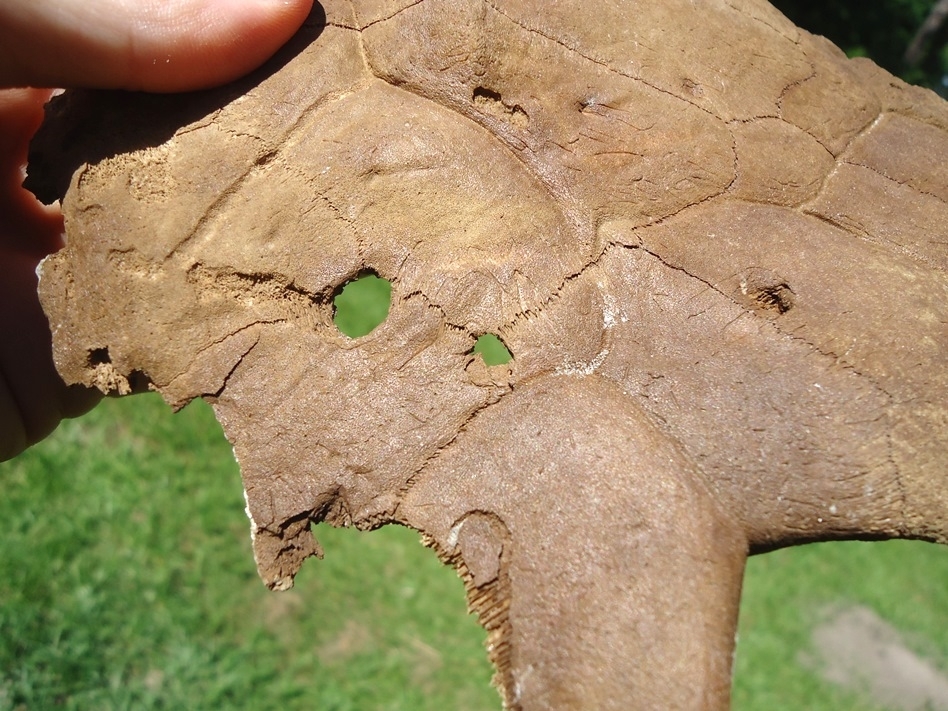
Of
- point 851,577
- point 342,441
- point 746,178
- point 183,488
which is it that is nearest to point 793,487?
point 746,178

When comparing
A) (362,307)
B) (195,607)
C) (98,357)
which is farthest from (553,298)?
(362,307)

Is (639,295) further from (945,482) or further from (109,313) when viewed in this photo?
(109,313)

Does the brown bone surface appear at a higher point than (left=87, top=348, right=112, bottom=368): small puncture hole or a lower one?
higher

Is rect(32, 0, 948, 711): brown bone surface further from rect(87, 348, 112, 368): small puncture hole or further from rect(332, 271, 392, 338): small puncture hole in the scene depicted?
rect(332, 271, 392, 338): small puncture hole

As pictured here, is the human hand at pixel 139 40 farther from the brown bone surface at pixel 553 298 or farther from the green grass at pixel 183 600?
the green grass at pixel 183 600

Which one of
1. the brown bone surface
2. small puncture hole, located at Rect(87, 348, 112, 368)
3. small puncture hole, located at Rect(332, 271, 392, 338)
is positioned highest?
the brown bone surface

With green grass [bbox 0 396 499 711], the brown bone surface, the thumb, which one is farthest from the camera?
green grass [bbox 0 396 499 711]

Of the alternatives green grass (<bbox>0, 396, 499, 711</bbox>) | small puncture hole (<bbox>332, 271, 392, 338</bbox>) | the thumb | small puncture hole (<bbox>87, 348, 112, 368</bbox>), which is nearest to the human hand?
the thumb

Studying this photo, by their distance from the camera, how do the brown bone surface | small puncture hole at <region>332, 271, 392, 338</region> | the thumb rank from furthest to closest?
1. small puncture hole at <region>332, 271, 392, 338</region>
2. the thumb
3. the brown bone surface
